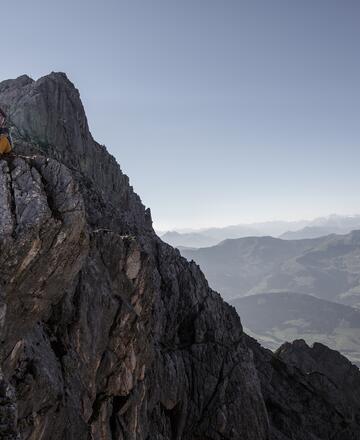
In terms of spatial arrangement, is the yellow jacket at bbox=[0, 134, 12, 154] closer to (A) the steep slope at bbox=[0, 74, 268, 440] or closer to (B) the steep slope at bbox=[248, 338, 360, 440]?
(A) the steep slope at bbox=[0, 74, 268, 440]

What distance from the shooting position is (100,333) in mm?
45438

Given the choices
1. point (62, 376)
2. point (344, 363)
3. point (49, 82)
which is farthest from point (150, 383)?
point (344, 363)

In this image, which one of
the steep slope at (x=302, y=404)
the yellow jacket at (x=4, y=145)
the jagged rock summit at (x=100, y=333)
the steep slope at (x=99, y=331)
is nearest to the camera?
the steep slope at (x=99, y=331)

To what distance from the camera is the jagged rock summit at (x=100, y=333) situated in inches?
1247

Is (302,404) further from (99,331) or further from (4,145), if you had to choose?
(4,145)

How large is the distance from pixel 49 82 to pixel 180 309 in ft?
255

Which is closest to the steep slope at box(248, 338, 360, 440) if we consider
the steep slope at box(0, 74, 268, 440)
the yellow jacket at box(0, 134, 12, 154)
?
the steep slope at box(0, 74, 268, 440)

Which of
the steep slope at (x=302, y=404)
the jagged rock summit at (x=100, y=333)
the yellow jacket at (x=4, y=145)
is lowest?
the steep slope at (x=302, y=404)

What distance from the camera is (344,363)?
6540 inches

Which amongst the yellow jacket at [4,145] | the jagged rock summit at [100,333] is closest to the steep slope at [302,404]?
the jagged rock summit at [100,333]

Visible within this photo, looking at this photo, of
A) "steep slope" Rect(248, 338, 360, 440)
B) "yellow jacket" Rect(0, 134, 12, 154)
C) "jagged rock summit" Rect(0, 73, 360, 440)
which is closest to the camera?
"jagged rock summit" Rect(0, 73, 360, 440)

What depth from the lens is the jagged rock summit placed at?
31.7 meters

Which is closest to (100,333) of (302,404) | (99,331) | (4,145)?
(99,331)

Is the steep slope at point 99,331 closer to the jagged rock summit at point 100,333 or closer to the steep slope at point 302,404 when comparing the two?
the jagged rock summit at point 100,333
